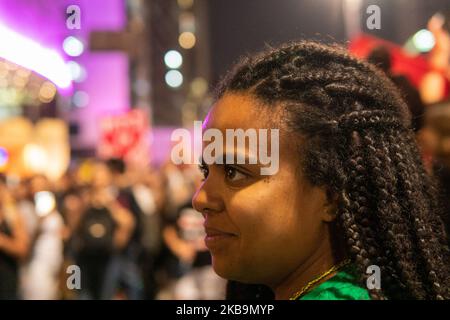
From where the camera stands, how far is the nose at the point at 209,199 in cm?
160

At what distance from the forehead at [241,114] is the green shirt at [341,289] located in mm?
442

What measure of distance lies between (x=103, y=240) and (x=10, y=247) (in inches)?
45.1

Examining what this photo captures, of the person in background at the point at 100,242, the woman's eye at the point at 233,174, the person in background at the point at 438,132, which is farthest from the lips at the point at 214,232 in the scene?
the person in background at the point at 100,242

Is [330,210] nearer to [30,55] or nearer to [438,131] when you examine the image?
[438,131]

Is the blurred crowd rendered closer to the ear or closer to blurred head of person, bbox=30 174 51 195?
blurred head of person, bbox=30 174 51 195

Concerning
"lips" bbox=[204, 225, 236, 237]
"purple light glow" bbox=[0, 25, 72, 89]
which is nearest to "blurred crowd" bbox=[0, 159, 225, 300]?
"purple light glow" bbox=[0, 25, 72, 89]

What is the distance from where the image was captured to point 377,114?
62.8 inches

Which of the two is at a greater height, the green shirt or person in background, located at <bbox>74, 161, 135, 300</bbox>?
person in background, located at <bbox>74, 161, 135, 300</bbox>

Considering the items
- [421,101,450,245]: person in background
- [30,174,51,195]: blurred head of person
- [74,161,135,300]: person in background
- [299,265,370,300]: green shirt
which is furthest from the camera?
[30,174,51,195]: blurred head of person

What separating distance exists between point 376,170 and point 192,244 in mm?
4908

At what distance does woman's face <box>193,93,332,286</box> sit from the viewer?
1.53 m

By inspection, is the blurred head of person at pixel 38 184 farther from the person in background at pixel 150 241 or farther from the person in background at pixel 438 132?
the person in background at pixel 438 132
